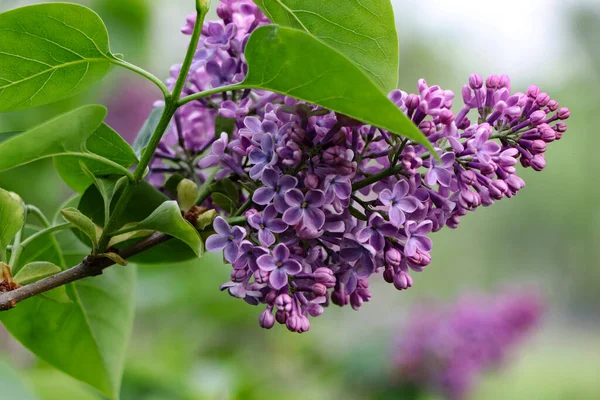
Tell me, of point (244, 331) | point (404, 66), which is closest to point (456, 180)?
point (244, 331)

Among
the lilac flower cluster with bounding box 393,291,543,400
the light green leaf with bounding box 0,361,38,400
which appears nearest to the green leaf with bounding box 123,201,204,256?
the light green leaf with bounding box 0,361,38,400

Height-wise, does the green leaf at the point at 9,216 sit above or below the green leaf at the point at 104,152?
below

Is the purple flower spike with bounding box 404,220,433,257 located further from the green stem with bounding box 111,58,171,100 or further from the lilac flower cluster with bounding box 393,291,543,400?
the lilac flower cluster with bounding box 393,291,543,400

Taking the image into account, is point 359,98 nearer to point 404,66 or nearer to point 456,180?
point 456,180

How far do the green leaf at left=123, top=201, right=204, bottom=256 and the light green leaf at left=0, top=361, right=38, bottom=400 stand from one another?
444 mm

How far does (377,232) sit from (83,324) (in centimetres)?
24

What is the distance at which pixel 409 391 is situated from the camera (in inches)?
59.3

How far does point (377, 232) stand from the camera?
1.23 ft

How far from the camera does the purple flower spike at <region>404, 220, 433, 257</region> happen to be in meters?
0.37

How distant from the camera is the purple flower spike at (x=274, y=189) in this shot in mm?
360

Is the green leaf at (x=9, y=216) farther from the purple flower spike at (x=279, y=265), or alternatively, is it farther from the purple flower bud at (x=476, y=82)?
the purple flower bud at (x=476, y=82)

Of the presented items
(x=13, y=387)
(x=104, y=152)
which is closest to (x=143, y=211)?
(x=104, y=152)

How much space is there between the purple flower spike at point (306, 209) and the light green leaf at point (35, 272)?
13cm

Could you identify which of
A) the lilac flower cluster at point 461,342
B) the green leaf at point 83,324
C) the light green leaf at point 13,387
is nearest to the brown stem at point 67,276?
the green leaf at point 83,324
